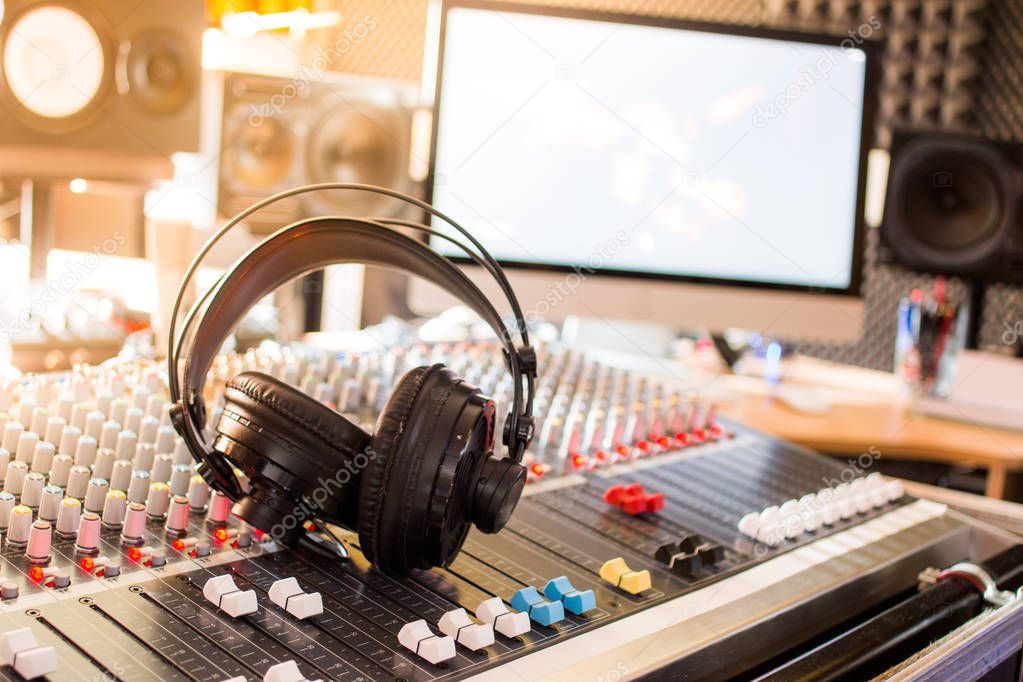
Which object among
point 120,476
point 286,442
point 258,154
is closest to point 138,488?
point 120,476

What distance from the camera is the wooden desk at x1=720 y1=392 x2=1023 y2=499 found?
1631 millimetres

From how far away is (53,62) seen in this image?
1.07 m

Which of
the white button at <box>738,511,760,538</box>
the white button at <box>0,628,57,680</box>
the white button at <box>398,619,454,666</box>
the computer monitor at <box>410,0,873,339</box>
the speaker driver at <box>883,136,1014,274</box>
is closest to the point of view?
the white button at <box>0,628,57,680</box>

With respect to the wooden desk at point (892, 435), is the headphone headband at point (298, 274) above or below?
above

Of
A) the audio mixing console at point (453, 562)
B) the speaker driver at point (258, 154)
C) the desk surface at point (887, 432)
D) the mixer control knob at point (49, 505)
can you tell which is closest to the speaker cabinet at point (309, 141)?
the speaker driver at point (258, 154)

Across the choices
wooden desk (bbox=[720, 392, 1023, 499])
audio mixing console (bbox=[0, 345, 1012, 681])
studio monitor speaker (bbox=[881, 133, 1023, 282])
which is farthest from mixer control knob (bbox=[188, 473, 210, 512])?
studio monitor speaker (bbox=[881, 133, 1023, 282])

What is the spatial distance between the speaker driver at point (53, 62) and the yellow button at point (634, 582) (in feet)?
2.57

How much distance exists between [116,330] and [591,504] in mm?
862

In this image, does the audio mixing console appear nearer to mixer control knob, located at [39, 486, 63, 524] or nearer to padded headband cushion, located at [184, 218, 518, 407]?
mixer control knob, located at [39, 486, 63, 524]

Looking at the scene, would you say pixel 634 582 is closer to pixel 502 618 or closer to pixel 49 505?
pixel 502 618

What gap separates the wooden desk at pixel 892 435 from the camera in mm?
1631

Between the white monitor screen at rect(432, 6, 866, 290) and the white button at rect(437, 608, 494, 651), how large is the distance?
0.91 meters

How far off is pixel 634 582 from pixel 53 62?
0.81 m

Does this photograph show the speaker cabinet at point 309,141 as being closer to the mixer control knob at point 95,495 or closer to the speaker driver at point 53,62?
the speaker driver at point 53,62
